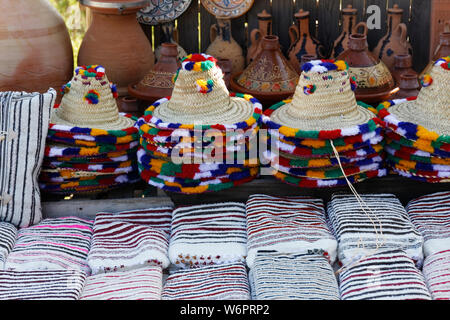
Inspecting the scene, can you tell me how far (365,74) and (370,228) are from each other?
3.57 ft

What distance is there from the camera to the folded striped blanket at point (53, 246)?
2469 millimetres

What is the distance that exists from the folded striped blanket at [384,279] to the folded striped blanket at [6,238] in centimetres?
123

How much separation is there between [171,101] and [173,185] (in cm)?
35

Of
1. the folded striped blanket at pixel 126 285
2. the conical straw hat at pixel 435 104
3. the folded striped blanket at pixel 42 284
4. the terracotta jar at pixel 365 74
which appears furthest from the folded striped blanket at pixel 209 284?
the terracotta jar at pixel 365 74

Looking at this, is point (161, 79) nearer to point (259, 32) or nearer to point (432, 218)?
point (259, 32)

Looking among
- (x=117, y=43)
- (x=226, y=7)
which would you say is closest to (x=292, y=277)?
(x=117, y=43)

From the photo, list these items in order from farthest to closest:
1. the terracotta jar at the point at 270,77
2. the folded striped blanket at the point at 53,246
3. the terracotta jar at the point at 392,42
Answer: the terracotta jar at the point at 392,42 → the terracotta jar at the point at 270,77 → the folded striped blanket at the point at 53,246

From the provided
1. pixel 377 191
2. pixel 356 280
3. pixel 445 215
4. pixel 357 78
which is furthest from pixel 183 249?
pixel 357 78

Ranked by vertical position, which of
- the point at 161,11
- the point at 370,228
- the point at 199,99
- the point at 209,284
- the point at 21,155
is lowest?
the point at 209,284

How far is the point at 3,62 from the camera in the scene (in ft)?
10.9

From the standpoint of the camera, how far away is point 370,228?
2.55 m

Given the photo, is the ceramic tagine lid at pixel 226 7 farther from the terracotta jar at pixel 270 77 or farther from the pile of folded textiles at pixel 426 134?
the pile of folded textiles at pixel 426 134
